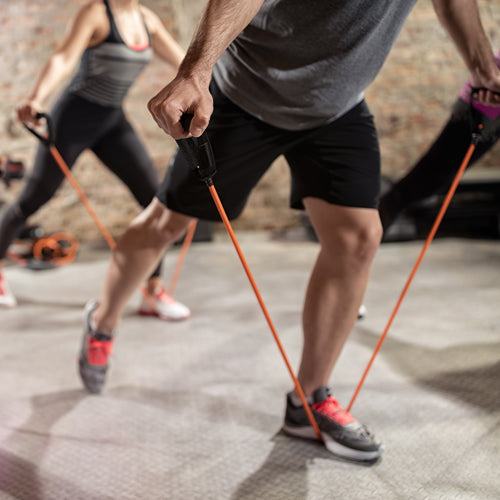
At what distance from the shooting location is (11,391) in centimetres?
184

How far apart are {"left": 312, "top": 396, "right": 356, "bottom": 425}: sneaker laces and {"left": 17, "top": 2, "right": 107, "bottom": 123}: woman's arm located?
4.75ft

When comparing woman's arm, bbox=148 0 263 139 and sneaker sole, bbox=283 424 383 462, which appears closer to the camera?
woman's arm, bbox=148 0 263 139

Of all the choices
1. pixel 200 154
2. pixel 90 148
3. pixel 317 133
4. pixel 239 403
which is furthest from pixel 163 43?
pixel 239 403

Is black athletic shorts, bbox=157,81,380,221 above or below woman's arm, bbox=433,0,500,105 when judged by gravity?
below

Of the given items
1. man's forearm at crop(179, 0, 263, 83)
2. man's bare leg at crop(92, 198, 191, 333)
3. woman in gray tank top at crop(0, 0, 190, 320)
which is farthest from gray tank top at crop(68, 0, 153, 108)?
man's forearm at crop(179, 0, 263, 83)

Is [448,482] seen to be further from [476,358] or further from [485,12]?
[485,12]

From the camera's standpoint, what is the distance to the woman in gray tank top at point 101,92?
2098 millimetres

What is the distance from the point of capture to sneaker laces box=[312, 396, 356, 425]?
1.41 m

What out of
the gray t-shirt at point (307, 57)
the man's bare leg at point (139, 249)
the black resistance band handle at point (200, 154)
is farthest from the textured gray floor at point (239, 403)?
the gray t-shirt at point (307, 57)

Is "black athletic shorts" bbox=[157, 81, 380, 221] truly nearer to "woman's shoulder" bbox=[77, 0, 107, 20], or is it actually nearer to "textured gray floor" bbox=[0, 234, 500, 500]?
"textured gray floor" bbox=[0, 234, 500, 500]

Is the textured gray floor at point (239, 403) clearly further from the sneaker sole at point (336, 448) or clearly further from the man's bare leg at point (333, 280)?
the man's bare leg at point (333, 280)

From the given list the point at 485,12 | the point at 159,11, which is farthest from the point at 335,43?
the point at 485,12

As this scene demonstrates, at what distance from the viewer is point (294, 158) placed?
4.50ft

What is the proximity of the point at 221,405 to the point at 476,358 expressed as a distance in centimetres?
93
